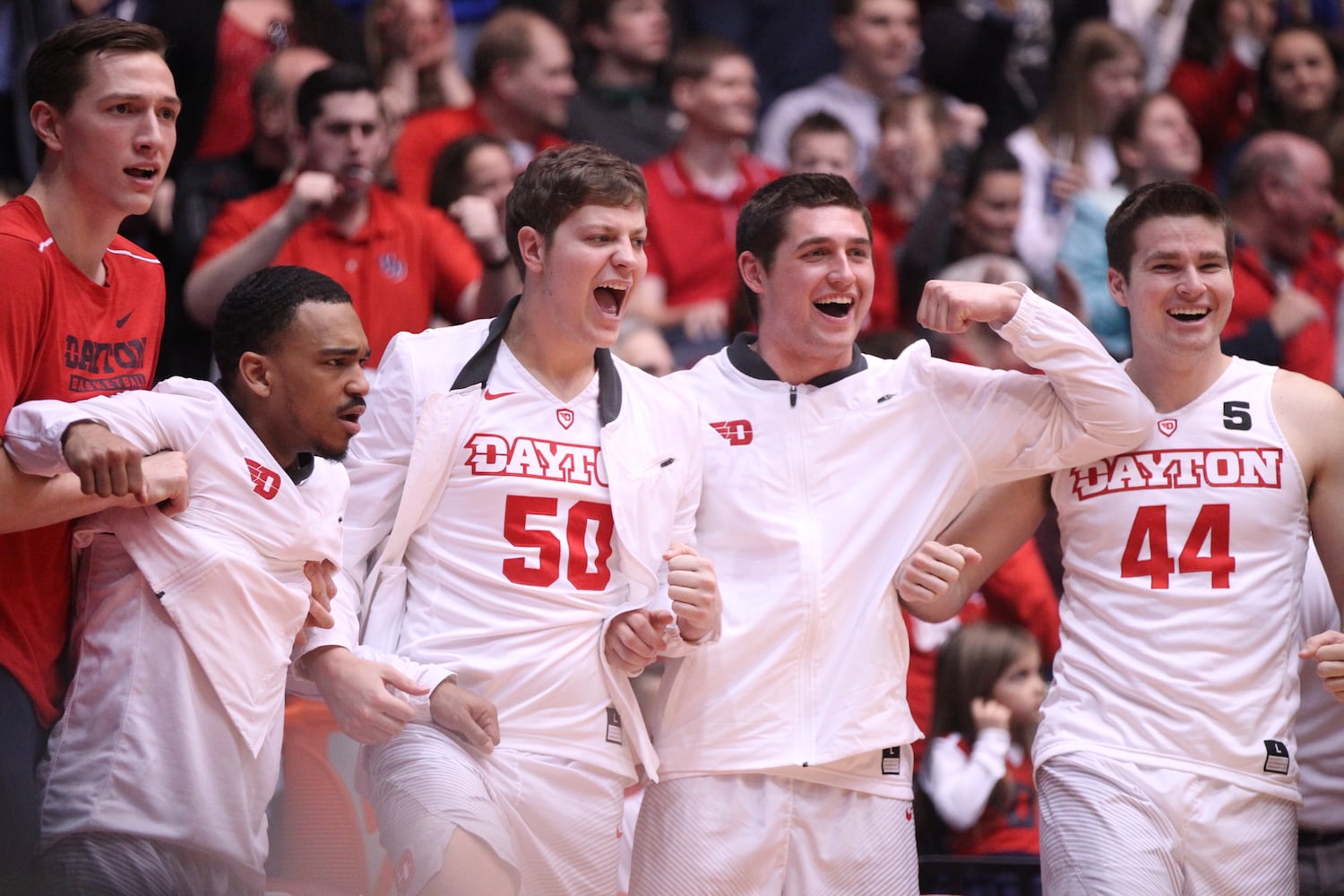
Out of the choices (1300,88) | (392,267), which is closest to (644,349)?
(392,267)

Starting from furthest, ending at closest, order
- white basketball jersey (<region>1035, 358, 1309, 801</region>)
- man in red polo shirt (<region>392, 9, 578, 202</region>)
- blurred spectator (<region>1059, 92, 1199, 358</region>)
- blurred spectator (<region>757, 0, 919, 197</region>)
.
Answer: blurred spectator (<region>757, 0, 919, 197</region>), blurred spectator (<region>1059, 92, 1199, 358</region>), man in red polo shirt (<region>392, 9, 578, 202</region>), white basketball jersey (<region>1035, 358, 1309, 801</region>)

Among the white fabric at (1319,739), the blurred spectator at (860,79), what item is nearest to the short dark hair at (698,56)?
the blurred spectator at (860,79)

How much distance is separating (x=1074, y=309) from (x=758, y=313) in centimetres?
323

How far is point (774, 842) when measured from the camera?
14.2 ft

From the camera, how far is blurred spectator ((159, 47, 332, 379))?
6352mm

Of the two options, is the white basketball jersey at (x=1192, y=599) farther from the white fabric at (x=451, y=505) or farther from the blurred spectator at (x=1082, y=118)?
the blurred spectator at (x=1082, y=118)

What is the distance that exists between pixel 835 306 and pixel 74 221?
2.04 metres

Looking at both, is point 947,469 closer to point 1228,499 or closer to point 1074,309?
point 1228,499

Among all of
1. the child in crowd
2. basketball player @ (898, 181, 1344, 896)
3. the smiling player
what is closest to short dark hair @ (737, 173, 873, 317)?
the smiling player

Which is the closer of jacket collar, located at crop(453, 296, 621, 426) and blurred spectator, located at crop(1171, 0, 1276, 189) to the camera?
jacket collar, located at crop(453, 296, 621, 426)

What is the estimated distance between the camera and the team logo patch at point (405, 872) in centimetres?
392

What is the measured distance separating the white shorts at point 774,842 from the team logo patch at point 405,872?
75 cm

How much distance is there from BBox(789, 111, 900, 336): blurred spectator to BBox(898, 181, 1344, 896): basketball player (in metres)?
3.32

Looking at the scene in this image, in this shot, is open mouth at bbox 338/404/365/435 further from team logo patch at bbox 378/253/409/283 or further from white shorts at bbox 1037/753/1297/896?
team logo patch at bbox 378/253/409/283
